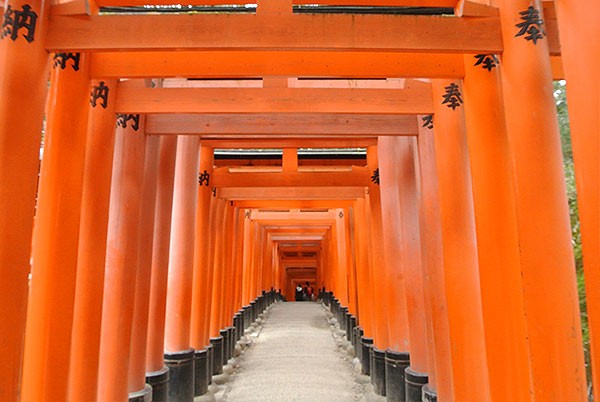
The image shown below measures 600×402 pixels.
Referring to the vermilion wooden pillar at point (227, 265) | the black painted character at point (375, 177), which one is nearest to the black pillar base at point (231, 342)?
the vermilion wooden pillar at point (227, 265)

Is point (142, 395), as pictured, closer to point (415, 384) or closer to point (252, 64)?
point (415, 384)

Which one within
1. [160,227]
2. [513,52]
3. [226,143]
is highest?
[226,143]

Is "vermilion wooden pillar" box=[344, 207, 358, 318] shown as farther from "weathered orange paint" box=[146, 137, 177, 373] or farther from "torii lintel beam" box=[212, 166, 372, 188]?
"weathered orange paint" box=[146, 137, 177, 373]

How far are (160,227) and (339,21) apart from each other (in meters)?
3.57

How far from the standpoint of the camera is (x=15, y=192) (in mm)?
2521

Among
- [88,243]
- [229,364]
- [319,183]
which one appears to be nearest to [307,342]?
[229,364]

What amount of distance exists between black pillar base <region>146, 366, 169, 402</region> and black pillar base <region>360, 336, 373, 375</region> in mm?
3795

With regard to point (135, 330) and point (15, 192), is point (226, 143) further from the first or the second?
point (15, 192)

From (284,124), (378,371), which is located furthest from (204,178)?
(378,371)

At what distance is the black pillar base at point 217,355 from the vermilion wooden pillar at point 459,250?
535cm

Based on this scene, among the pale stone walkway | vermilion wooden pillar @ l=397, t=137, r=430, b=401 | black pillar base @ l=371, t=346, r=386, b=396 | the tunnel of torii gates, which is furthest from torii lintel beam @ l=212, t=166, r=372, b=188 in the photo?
the pale stone walkway

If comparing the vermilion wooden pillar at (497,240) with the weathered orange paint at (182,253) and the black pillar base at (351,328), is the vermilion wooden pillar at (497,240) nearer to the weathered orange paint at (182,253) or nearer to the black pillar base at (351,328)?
the weathered orange paint at (182,253)

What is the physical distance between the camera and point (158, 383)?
5172mm

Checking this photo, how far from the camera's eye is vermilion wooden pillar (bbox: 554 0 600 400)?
2129 millimetres
